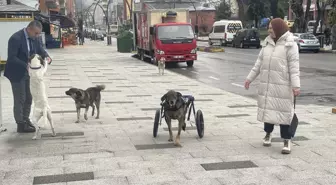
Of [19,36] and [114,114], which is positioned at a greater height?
[19,36]

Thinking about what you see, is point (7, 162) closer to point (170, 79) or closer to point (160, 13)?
point (170, 79)

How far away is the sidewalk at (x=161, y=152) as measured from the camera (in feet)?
16.4

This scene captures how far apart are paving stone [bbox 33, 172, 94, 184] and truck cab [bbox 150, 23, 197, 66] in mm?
17027

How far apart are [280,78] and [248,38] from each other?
35153mm

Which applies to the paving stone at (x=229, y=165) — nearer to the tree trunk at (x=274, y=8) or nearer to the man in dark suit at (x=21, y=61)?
the man in dark suit at (x=21, y=61)

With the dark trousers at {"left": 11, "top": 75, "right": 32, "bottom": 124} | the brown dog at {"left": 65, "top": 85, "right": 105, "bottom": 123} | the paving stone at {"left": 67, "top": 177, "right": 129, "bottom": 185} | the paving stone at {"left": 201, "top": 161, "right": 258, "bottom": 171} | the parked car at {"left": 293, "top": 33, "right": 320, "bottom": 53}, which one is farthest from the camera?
the parked car at {"left": 293, "top": 33, "right": 320, "bottom": 53}

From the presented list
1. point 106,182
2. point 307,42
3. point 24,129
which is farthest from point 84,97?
point 307,42

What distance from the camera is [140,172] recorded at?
5184mm

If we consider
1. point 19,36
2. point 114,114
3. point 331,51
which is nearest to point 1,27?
point 114,114

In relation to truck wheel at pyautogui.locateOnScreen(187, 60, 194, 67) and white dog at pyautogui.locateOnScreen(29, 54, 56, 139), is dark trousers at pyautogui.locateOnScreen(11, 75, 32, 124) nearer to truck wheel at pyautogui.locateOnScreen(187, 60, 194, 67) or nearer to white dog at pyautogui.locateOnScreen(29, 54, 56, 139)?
white dog at pyautogui.locateOnScreen(29, 54, 56, 139)

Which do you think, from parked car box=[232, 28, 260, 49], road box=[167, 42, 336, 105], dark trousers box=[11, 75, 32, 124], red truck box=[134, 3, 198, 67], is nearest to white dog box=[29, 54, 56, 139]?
dark trousers box=[11, 75, 32, 124]

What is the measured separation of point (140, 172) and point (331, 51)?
30.3m

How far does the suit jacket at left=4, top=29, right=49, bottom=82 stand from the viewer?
6.82m

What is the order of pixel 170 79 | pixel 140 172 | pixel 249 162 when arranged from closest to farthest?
1. pixel 140 172
2. pixel 249 162
3. pixel 170 79
